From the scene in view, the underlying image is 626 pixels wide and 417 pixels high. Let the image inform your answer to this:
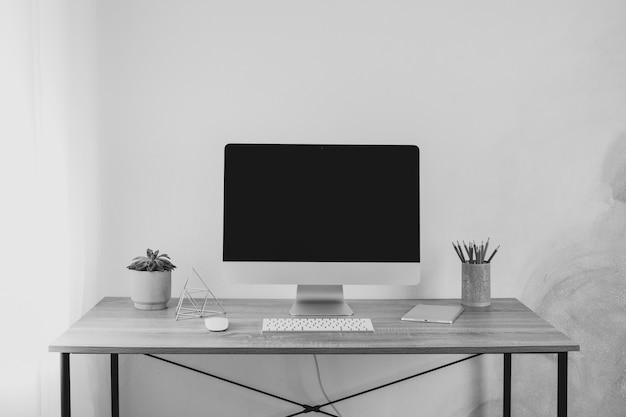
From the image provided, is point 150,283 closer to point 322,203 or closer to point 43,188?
point 43,188

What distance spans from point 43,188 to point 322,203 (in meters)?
0.90

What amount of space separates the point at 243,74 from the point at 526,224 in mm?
1216

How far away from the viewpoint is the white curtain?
6.27 feet

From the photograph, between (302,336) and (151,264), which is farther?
(151,264)

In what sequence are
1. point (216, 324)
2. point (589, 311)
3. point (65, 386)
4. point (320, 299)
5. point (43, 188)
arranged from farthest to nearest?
point (589, 311) < point (320, 299) < point (43, 188) < point (216, 324) < point (65, 386)

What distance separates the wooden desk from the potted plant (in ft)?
0.11

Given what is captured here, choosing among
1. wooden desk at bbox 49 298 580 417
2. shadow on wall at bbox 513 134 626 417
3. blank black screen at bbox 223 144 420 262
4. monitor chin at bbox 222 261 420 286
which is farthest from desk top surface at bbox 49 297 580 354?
shadow on wall at bbox 513 134 626 417

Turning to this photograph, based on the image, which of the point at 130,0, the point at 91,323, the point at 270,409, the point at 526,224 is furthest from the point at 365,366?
the point at 130,0

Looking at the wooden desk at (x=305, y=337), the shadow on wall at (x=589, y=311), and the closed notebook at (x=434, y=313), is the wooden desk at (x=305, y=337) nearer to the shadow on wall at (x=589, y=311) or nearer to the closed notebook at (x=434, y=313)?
the closed notebook at (x=434, y=313)

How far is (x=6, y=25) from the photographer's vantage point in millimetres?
1877

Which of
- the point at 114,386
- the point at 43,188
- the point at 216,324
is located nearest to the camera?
the point at 216,324

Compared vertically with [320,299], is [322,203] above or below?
above

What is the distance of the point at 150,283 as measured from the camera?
85.0 inches

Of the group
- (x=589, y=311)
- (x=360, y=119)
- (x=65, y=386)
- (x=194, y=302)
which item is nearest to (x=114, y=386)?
(x=194, y=302)
